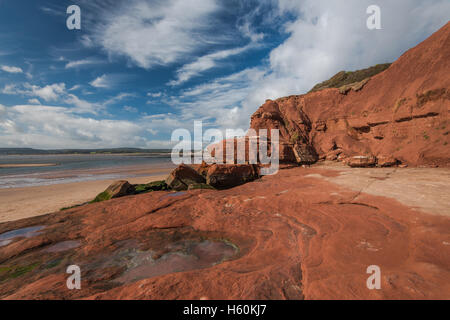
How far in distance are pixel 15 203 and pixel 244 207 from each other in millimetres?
15868

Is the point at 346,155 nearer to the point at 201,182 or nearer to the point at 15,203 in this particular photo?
the point at 201,182

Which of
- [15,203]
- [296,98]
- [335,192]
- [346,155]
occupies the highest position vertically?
[296,98]

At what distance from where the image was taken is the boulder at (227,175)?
41.3 feet

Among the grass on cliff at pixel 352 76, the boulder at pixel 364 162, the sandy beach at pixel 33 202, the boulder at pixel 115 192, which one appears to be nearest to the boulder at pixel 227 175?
the boulder at pixel 115 192

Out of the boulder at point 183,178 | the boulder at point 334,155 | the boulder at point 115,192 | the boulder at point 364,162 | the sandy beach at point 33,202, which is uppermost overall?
the boulder at point 334,155

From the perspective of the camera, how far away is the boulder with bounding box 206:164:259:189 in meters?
12.6

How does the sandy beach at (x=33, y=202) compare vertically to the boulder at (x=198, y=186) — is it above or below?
below

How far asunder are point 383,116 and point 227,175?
14.9m

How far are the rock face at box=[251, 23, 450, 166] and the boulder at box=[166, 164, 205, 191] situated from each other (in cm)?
831

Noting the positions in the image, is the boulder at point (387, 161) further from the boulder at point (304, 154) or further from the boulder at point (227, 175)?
the boulder at point (227, 175)

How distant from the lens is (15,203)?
1171 centimetres

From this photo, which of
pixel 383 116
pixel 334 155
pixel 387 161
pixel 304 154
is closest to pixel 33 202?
pixel 304 154

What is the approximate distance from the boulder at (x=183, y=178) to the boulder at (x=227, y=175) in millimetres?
1061
